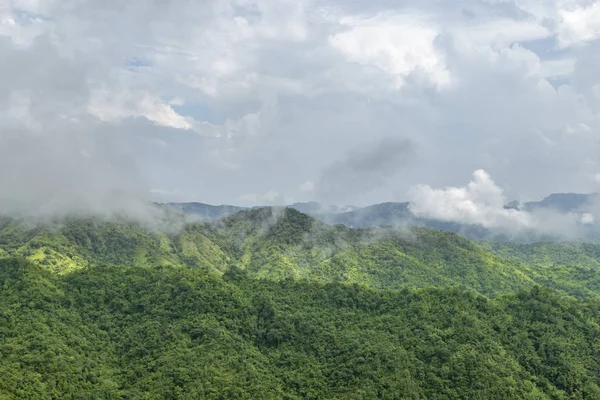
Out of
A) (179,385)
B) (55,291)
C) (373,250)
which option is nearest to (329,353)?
(179,385)

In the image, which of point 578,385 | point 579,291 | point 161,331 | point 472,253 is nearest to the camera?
point 578,385

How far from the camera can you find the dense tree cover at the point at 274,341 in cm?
7819

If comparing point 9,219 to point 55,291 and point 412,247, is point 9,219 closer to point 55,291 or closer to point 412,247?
point 55,291

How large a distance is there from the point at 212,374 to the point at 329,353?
19.6 meters

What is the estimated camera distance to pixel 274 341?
9269 centimetres

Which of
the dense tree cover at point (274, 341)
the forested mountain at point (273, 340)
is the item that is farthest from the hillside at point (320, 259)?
the dense tree cover at point (274, 341)

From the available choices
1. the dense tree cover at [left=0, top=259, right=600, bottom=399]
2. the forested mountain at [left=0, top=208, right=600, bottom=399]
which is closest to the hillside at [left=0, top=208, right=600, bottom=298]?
the forested mountain at [left=0, top=208, right=600, bottom=399]

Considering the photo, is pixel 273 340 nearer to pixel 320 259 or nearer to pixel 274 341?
pixel 274 341

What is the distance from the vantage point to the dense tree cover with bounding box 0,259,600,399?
78.2m

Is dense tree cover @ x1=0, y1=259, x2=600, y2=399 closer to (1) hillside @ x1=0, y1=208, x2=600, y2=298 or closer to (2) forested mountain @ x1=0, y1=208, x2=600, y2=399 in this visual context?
(2) forested mountain @ x1=0, y1=208, x2=600, y2=399

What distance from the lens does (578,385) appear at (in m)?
83.5

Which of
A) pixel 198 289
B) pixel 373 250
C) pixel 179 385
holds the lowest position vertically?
pixel 179 385

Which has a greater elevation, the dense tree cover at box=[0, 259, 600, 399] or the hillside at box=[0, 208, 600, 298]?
the hillside at box=[0, 208, 600, 298]

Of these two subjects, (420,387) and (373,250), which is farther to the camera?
(373,250)
